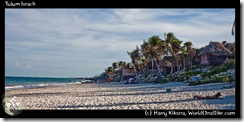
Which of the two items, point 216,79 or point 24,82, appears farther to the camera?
point 24,82

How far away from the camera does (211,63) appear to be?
14.4 m

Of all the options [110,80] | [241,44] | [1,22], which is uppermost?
[1,22]

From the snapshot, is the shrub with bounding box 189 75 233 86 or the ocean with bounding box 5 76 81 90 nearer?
the ocean with bounding box 5 76 81 90

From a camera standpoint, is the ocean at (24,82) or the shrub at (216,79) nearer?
the ocean at (24,82)

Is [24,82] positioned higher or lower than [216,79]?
lower
